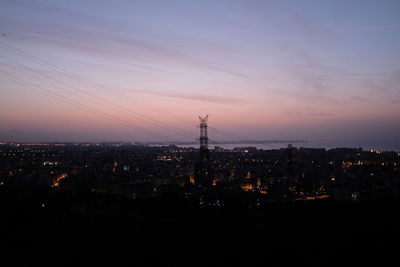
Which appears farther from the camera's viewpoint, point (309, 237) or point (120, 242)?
point (309, 237)

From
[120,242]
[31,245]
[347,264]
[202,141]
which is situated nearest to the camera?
[347,264]

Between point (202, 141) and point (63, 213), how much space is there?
8605 mm

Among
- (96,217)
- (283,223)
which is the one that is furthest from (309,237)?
(96,217)

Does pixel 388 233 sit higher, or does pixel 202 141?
pixel 202 141

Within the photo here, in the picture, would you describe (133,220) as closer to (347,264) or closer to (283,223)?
(283,223)

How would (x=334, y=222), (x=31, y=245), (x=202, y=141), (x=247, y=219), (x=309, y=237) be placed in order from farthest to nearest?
(x=202, y=141), (x=247, y=219), (x=334, y=222), (x=309, y=237), (x=31, y=245)

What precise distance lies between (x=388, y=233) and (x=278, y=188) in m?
14.5

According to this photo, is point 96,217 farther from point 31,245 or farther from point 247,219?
point 247,219

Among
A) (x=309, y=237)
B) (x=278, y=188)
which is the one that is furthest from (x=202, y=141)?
(x=309, y=237)

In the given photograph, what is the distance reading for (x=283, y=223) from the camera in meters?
9.38

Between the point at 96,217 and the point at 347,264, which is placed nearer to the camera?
the point at 347,264

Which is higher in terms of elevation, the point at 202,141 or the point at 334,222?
the point at 202,141

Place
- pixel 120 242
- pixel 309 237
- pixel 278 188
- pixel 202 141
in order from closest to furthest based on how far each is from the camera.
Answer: pixel 120 242 → pixel 309 237 → pixel 202 141 → pixel 278 188

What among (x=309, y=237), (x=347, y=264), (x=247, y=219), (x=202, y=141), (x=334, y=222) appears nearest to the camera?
(x=347, y=264)
